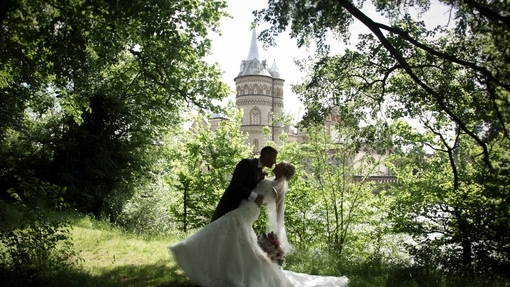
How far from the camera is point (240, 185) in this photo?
20.0 ft

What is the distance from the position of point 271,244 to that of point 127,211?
1401 cm

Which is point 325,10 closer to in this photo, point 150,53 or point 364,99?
point 364,99

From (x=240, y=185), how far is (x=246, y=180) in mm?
214

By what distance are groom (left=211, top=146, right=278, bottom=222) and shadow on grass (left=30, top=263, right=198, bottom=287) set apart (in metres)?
1.31

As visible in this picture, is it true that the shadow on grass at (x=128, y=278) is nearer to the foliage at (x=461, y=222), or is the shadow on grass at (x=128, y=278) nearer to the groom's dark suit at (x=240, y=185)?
the groom's dark suit at (x=240, y=185)

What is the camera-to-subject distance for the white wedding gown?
6066 millimetres

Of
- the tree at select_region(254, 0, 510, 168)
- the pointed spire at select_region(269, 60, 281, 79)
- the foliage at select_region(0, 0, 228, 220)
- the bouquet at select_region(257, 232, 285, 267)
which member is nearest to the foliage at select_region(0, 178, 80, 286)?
the foliage at select_region(0, 0, 228, 220)

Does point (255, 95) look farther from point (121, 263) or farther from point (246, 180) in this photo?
point (246, 180)

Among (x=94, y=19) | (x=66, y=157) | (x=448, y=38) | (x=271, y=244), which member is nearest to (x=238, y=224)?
(x=271, y=244)

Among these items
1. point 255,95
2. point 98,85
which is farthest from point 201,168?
point 255,95

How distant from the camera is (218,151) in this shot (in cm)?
1583

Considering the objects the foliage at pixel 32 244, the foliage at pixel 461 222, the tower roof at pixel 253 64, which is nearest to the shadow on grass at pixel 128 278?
the foliage at pixel 32 244

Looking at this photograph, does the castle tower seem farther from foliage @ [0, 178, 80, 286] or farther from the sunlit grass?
foliage @ [0, 178, 80, 286]

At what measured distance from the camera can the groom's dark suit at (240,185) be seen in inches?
241
